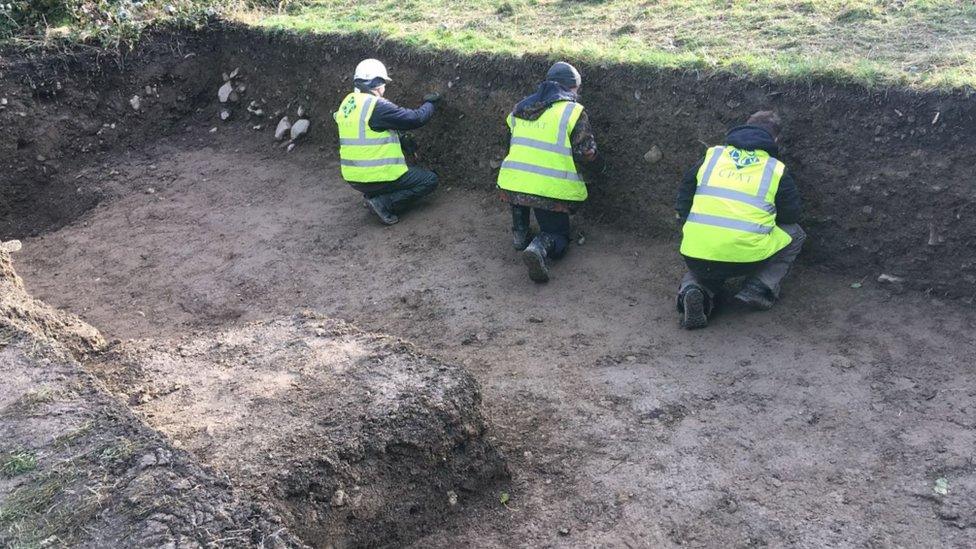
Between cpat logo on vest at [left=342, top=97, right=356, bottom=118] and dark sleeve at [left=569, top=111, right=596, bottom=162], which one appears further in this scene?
cpat logo on vest at [left=342, top=97, right=356, bottom=118]

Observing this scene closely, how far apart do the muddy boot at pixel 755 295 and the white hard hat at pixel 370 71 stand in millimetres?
3801

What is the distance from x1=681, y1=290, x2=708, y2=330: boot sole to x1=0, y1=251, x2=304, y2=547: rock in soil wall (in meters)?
3.28

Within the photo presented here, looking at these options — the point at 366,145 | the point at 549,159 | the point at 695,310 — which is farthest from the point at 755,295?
the point at 366,145

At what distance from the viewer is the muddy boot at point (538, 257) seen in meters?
6.43

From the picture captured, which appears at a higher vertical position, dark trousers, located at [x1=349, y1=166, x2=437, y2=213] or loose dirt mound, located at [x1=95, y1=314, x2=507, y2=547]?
loose dirt mound, located at [x1=95, y1=314, x2=507, y2=547]

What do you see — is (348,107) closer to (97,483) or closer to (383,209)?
(383,209)

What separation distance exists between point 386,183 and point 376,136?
427 mm

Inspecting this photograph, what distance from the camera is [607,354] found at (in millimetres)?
5703

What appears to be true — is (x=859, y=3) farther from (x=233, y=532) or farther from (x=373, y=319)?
(x=233, y=532)

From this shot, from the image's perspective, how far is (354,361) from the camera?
466cm

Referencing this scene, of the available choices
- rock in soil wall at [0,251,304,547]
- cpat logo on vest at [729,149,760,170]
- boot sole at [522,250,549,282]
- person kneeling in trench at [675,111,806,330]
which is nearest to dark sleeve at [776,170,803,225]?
person kneeling in trench at [675,111,806,330]

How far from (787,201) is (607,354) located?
1.51 m

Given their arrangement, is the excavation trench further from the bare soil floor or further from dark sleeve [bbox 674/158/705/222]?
dark sleeve [bbox 674/158/705/222]

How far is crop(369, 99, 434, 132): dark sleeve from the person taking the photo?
7434 mm
